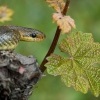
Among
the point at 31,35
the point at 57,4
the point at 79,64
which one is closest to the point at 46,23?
the point at 31,35

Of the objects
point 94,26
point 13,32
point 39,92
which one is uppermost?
point 13,32

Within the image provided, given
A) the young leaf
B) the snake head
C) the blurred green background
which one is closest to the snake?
the snake head

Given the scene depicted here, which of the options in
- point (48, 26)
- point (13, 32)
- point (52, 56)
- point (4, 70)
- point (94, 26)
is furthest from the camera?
point (94, 26)

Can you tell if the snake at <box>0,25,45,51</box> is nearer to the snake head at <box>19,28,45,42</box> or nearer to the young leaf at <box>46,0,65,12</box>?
the snake head at <box>19,28,45,42</box>

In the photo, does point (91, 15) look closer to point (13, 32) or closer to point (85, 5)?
point (85, 5)

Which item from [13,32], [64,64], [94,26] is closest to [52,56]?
[64,64]

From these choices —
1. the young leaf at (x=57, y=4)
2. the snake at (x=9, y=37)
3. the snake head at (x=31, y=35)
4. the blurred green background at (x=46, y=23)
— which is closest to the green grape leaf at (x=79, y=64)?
the young leaf at (x=57, y=4)

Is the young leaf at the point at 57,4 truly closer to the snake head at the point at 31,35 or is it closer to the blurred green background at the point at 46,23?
the snake head at the point at 31,35
